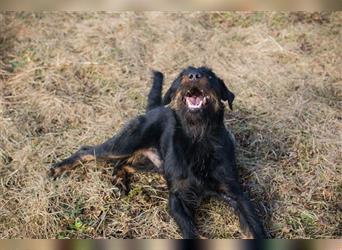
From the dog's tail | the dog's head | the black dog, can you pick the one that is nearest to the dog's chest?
the black dog

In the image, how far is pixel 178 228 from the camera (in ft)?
13.5

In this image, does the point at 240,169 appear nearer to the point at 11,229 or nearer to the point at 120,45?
the point at 11,229

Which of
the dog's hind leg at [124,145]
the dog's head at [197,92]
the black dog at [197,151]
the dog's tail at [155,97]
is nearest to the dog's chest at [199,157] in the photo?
the black dog at [197,151]

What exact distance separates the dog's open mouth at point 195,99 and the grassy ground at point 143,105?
1029mm

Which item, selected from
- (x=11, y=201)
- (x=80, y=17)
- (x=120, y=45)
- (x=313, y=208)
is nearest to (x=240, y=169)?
(x=313, y=208)

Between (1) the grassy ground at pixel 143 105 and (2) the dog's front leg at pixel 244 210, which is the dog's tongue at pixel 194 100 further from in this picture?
(1) the grassy ground at pixel 143 105

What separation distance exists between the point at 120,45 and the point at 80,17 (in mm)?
923

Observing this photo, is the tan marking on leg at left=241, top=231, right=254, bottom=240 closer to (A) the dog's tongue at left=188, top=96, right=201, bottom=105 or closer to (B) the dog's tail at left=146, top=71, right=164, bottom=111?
(A) the dog's tongue at left=188, top=96, right=201, bottom=105

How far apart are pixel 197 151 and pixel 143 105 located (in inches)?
65.2

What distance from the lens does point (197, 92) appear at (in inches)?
152

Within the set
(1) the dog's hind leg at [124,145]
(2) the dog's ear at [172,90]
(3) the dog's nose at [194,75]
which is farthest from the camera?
(1) the dog's hind leg at [124,145]

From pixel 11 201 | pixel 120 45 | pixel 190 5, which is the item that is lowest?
pixel 11 201

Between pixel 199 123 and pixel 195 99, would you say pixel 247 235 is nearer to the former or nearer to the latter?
pixel 199 123

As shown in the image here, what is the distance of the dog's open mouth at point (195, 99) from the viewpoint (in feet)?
12.6
